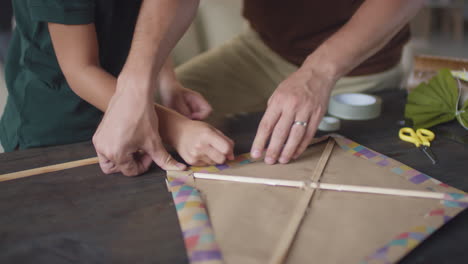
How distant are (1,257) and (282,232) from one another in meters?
0.38

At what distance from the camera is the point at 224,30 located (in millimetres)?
1902

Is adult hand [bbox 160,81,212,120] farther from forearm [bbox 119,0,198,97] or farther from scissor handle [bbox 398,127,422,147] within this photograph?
scissor handle [bbox 398,127,422,147]

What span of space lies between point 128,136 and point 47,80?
404 millimetres

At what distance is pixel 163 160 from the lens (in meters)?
0.68

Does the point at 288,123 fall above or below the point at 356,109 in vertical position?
above

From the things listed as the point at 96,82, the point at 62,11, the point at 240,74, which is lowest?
the point at 240,74

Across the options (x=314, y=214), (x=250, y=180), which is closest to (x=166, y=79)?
(x=250, y=180)

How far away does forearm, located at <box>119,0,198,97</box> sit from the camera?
0.69m

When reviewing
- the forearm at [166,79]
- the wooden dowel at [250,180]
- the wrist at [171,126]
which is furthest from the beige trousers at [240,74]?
the wooden dowel at [250,180]

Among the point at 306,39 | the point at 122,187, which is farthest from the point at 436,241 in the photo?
the point at 306,39

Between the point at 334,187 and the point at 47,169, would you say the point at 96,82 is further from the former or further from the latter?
the point at 334,187

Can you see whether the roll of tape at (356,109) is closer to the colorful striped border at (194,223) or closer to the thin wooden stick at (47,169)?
the colorful striped border at (194,223)

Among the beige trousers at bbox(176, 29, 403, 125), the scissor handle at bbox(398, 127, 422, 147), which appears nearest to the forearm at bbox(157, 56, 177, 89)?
the beige trousers at bbox(176, 29, 403, 125)

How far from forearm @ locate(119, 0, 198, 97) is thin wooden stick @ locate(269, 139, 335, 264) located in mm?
337
